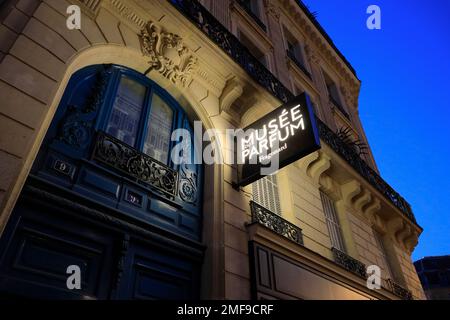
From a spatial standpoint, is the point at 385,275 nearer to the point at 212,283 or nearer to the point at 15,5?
the point at 212,283

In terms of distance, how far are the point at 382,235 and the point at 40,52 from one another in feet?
37.2

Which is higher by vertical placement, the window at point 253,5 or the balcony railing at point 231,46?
the window at point 253,5

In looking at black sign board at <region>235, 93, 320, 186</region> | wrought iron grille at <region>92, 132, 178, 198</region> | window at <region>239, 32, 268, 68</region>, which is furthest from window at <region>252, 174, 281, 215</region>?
window at <region>239, 32, 268, 68</region>

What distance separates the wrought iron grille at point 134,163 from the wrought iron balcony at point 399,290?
24.6ft

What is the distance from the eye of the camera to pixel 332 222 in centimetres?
830

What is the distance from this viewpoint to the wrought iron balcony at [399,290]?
28.9 feet

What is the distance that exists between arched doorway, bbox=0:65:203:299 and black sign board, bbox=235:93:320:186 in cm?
101

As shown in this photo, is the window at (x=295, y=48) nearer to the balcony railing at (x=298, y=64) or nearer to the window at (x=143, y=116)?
the balcony railing at (x=298, y=64)

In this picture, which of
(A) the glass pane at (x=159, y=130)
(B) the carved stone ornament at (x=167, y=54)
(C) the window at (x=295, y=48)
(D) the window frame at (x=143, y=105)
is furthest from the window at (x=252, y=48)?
(A) the glass pane at (x=159, y=130)

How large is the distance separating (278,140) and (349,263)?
13.3ft

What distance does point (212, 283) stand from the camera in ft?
14.1

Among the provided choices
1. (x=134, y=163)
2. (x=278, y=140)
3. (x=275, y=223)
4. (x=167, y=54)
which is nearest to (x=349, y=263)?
(x=275, y=223)
